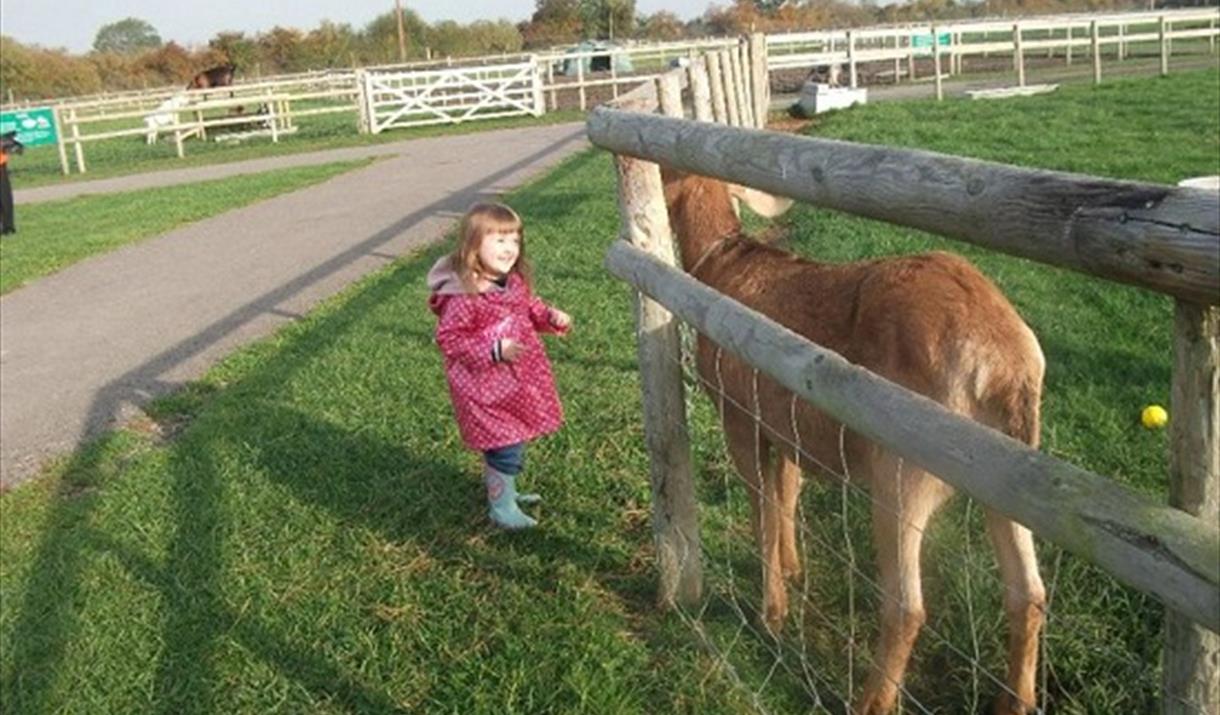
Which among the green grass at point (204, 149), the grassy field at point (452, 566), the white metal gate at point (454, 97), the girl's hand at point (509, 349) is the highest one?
the white metal gate at point (454, 97)

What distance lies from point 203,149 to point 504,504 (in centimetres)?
2676

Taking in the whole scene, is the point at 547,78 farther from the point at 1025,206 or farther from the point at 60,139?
the point at 1025,206

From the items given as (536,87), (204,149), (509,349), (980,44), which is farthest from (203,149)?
(509,349)

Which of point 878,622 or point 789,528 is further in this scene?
point 789,528

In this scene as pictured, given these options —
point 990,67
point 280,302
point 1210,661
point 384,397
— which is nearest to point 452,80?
point 990,67

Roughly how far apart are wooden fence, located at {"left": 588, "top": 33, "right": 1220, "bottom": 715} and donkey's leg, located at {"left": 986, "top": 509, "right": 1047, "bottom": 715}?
81cm

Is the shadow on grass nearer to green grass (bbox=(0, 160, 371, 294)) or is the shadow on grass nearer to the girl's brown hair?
the girl's brown hair

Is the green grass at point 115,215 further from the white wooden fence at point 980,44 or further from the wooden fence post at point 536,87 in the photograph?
the white wooden fence at point 980,44

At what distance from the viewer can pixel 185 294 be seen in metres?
10.1

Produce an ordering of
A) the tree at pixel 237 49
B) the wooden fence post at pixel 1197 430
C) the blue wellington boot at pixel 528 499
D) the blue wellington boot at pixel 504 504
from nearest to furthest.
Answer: the wooden fence post at pixel 1197 430
the blue wellington boot at pixel 504 504
the blue wellington boot at pixel 528 499
the tree at pixel 237 49

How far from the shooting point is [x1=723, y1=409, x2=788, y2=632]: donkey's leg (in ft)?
11.5

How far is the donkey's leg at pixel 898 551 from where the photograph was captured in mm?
2736

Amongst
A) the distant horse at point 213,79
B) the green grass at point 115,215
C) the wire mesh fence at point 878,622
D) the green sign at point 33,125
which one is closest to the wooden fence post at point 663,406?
the wire mesh fence at point 878,622

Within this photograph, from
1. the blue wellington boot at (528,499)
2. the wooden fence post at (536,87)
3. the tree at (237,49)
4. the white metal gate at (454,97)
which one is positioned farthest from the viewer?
the tree at (237,49)
